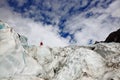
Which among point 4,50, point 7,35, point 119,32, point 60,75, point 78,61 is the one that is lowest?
point 60,75

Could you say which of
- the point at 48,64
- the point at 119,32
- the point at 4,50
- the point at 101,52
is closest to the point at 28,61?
the point at 4,50

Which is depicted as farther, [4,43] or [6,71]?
[4,43]

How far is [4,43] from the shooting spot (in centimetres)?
2000

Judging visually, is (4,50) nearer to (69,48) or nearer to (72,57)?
(72,57)

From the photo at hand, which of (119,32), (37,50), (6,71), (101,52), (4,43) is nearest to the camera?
(6,71)

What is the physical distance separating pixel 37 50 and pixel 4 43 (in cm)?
720

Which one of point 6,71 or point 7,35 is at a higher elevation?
point 7,35

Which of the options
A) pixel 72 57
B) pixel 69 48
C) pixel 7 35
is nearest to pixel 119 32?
pixel 69 48

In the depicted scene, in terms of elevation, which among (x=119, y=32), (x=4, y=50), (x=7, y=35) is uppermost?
(x=119, y=32)

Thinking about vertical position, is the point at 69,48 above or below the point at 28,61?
above

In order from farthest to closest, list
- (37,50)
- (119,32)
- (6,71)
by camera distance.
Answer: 1. (119,32)
2. (37,50)
3. (6,71)

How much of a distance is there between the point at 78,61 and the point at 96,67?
190 cm

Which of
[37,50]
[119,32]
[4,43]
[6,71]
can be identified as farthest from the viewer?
[119,32]

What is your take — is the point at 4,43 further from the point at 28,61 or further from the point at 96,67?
the point at 96,67
